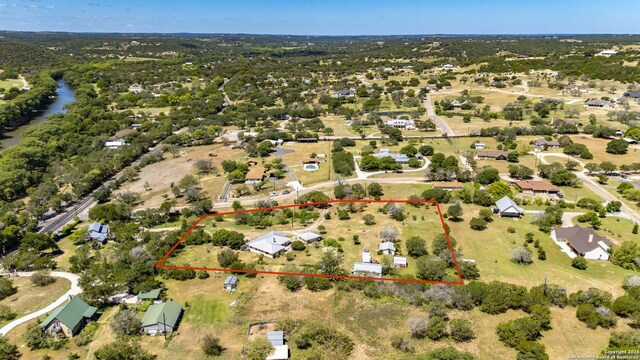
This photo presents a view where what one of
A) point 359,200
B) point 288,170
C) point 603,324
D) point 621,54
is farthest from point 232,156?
point 621,54

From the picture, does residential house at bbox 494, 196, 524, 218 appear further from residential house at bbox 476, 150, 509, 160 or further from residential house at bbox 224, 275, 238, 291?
residential house at bbox 224, 275, 238, 291

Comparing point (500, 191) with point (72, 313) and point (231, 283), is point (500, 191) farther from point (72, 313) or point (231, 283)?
point (72, 313)

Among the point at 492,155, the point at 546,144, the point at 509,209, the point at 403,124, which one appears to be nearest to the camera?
the point at 509,209

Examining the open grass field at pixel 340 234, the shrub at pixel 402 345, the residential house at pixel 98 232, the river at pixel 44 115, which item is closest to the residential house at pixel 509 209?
the open grass field at pixel 340 234


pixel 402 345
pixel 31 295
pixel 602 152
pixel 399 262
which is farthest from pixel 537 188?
pixel 31 295

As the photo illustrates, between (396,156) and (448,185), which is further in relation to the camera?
(396,156)

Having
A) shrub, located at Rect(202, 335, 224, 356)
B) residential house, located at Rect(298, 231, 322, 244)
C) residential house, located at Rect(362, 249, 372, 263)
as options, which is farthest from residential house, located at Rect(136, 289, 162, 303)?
residential house, located at Rect(362, 249, 372, 263)

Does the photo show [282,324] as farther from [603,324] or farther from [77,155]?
[77,155]

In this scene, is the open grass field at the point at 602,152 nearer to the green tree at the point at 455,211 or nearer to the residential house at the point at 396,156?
the residential house at the point at 396,156
